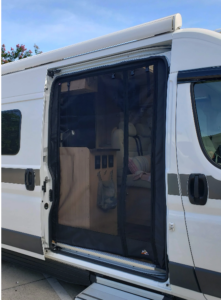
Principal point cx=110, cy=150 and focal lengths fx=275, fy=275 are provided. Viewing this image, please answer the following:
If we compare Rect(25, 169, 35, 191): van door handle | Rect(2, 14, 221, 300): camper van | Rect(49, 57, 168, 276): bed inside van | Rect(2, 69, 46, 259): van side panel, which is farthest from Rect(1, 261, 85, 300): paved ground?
Rect(25, 169, 35, 191): van door handle

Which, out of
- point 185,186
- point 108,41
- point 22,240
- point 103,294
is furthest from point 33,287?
point 108,41

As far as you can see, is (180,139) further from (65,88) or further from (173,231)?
(65,88)

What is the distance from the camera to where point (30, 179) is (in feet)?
10.2

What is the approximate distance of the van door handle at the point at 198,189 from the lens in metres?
2.09

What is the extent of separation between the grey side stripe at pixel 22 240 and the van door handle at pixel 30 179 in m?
0.55

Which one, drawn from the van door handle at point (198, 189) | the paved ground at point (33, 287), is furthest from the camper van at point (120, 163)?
the paved ground at point (33, 287)

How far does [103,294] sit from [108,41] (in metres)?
2.40

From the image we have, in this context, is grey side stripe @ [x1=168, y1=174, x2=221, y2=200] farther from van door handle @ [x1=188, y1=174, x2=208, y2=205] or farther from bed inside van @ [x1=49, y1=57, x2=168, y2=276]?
bed inside van @ [x1=49, y1=57, x2=168, y2=276]

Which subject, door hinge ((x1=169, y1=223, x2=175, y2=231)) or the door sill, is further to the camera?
the door sill

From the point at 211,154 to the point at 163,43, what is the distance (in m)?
1.06

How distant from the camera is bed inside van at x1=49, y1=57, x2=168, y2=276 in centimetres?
247

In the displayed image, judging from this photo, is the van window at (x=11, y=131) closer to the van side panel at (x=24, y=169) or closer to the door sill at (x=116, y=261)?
the van side panel at (x=24, y=169)

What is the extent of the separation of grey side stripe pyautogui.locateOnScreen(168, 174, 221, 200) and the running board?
3.14 feet

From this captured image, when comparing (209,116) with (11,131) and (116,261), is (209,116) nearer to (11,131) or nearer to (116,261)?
(116,261)
